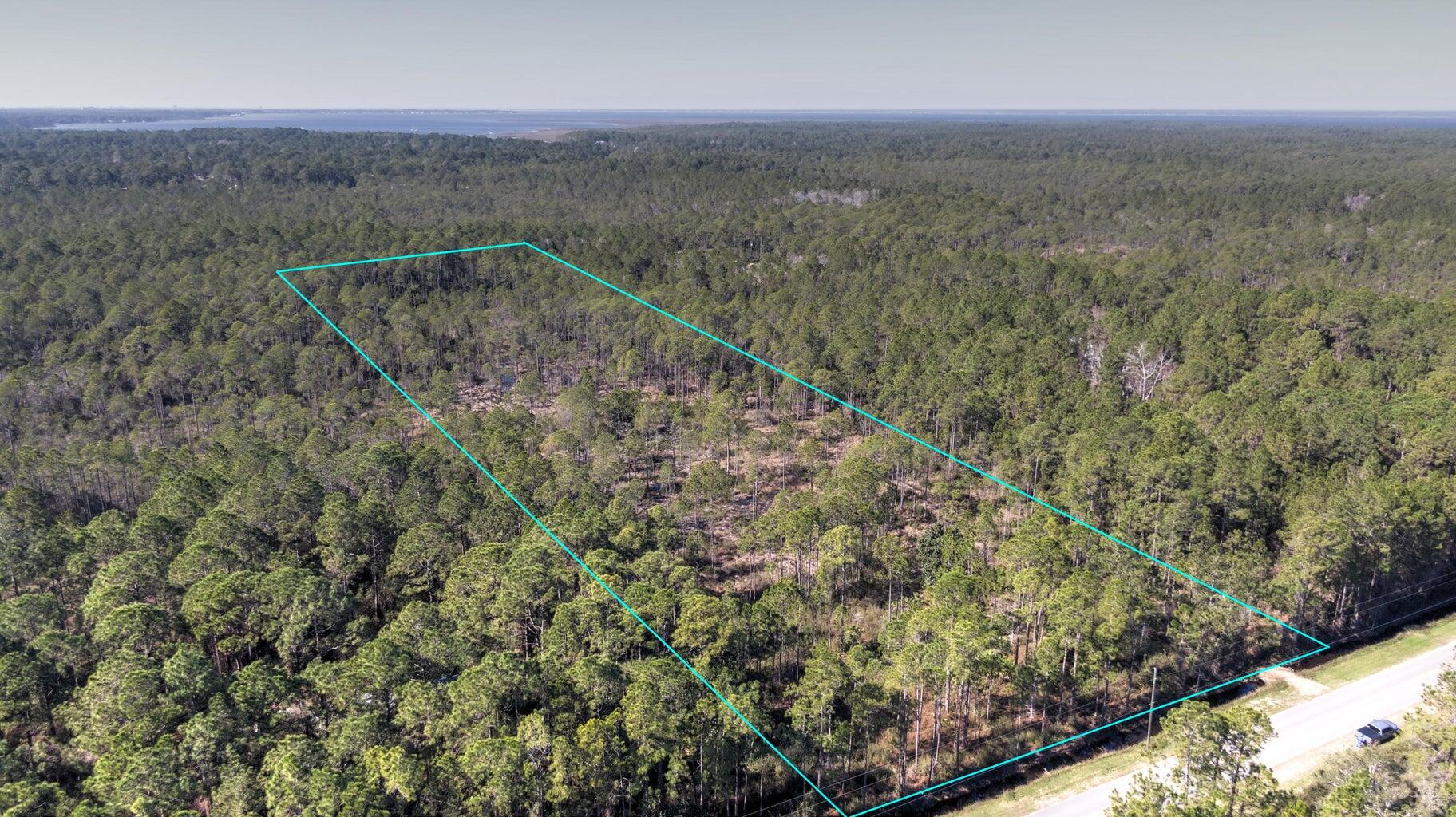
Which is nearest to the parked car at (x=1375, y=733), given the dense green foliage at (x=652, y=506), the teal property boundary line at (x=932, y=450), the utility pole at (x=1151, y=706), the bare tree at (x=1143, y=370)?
the teal property boundary line at (x=932, y=450)

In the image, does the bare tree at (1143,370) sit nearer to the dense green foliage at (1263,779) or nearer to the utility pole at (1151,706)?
the utility pole at (1151,706)

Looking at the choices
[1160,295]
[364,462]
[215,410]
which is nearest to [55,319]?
[215,410]

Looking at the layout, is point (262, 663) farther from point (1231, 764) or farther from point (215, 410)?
point (215, 410)

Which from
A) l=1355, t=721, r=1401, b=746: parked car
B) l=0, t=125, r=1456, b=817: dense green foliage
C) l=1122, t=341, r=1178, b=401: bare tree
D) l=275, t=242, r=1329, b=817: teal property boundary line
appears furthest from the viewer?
l=1122, t=341, r=1178, b=401: bare tree

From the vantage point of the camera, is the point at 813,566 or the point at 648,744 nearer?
the point at 648,744

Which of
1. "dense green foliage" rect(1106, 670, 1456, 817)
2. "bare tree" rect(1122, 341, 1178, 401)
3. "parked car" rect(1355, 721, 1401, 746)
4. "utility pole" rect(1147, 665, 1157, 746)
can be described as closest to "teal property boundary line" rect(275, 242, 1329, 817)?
"utility pole" rect(1147, 665, 1157, 746)

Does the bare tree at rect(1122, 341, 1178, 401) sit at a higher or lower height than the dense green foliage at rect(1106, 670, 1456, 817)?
higher

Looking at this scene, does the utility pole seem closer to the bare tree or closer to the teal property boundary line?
the teal property boundary line
